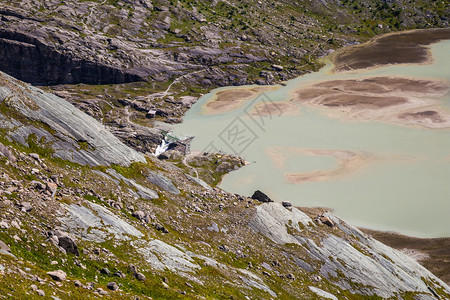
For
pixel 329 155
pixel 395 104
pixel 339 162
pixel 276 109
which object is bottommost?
pixel 339 162

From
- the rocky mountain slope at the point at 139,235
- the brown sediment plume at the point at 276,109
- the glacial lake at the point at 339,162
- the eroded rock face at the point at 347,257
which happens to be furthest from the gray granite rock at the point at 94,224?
the brown sediment plume at the point at 276,109

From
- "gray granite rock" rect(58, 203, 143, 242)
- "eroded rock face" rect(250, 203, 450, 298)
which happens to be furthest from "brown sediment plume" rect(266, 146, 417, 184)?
"gray granite rock" rect(58, 203, 143, 242)

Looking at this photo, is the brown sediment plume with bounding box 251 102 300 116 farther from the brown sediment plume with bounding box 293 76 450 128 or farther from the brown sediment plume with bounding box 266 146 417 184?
the brown sediment plume with bounding box 266 146 417 184

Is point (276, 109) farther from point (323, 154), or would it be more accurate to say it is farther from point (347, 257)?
point (347, 257)

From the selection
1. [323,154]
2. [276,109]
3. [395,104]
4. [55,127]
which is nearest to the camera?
[55,127]

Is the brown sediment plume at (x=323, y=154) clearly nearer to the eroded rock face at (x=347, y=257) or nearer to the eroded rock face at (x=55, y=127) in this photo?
the eroded rock face at (x=347, y=257)

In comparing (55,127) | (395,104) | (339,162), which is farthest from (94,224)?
(395,104)
